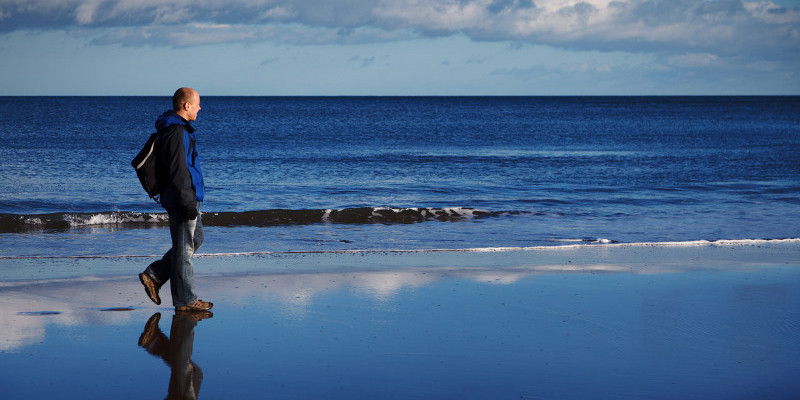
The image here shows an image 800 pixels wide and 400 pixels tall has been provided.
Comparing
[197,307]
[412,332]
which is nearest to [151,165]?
[197,307]

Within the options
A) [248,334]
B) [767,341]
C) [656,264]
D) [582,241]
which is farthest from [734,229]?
[248,334]

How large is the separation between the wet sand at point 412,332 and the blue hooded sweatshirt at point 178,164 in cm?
95

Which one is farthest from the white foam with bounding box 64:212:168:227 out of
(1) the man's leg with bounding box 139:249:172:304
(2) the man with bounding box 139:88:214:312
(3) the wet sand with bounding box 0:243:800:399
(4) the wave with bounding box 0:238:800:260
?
(2) the man with bounding box 139:88:214:312

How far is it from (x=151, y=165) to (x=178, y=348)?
1410 millimetres

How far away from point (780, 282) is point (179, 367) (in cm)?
588

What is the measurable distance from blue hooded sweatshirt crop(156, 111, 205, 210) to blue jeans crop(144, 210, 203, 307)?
23 centimetres

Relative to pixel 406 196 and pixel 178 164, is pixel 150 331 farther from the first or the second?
pixel 406 196

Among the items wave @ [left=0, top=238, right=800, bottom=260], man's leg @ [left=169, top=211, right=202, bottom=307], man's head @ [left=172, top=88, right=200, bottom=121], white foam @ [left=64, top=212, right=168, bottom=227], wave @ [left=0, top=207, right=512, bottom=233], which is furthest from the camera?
white foam @ [left=64, top=212, right=168, bottom=227]

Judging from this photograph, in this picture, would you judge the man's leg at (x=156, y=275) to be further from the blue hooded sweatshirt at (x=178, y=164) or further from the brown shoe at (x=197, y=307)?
the blue hooded sweatshirt at (x=178, y=164)

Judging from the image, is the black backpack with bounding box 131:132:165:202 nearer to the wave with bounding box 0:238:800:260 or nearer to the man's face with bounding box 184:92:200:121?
the man's face with bounding box 184:92:200:121

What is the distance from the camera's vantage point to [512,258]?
9398 millimetres

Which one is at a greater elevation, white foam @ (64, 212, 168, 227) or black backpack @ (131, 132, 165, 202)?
black backpack @ (131, 132, 165, 202)

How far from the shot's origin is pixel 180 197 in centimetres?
581

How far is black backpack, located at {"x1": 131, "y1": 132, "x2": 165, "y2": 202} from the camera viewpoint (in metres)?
5.85
